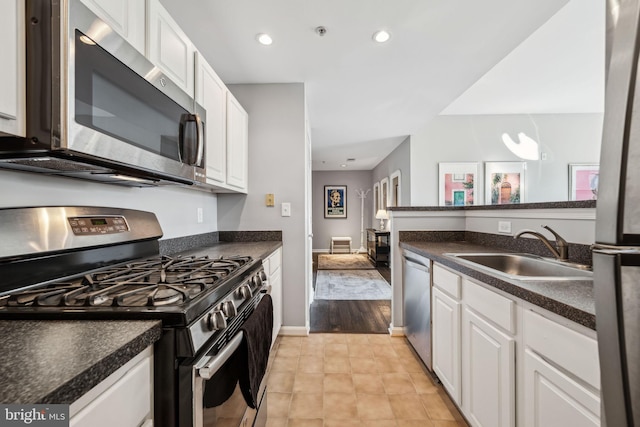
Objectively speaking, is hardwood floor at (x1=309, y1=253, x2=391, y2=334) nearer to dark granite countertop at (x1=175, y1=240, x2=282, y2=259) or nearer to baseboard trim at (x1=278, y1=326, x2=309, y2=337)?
baseboard trim at (x1=278, y1=326, x2=309, y2=337)

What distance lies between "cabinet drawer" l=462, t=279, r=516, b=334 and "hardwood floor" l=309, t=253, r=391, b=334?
4.72ft

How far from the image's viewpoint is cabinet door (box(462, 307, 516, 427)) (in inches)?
42.6

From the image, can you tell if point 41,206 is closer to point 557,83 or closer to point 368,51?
point 368,51

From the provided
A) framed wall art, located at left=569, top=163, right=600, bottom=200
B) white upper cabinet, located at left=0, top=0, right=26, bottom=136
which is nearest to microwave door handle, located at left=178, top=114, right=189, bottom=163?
white upper cabinet, located at left=0, top=0, right=26, bottom=136

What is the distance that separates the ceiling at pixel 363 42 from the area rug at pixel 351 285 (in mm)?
2409

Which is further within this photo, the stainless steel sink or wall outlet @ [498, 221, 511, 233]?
wall outlet @ [498, 221, 511, 233]

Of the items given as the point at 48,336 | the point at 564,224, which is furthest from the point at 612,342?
the point at 564,224

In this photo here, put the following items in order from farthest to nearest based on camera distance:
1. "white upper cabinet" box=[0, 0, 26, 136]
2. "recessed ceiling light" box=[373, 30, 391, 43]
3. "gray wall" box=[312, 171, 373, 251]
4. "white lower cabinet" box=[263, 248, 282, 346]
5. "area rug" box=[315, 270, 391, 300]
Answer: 1. "gray wall" box=[312, 171, 373, 251]
2. "area rug" box=[315, 270, 391, 300]
3. "white lower cabinet" box=[263, 248, 282, 346]
4. "recessed ceiling light" box=[373, 30, 391, 43]
5. "white upper cabinet" box=[0, 0, 26, 136]

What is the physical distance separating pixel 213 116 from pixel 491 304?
1.87 m

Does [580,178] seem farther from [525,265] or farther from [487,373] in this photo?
[487,373]

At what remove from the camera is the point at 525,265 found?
168 centimetres

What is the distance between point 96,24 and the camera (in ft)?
2.77

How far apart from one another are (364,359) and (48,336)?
79.4 inches

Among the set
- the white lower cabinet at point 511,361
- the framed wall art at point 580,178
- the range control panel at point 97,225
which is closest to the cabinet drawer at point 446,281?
the white lower cabinet at point 511,361
